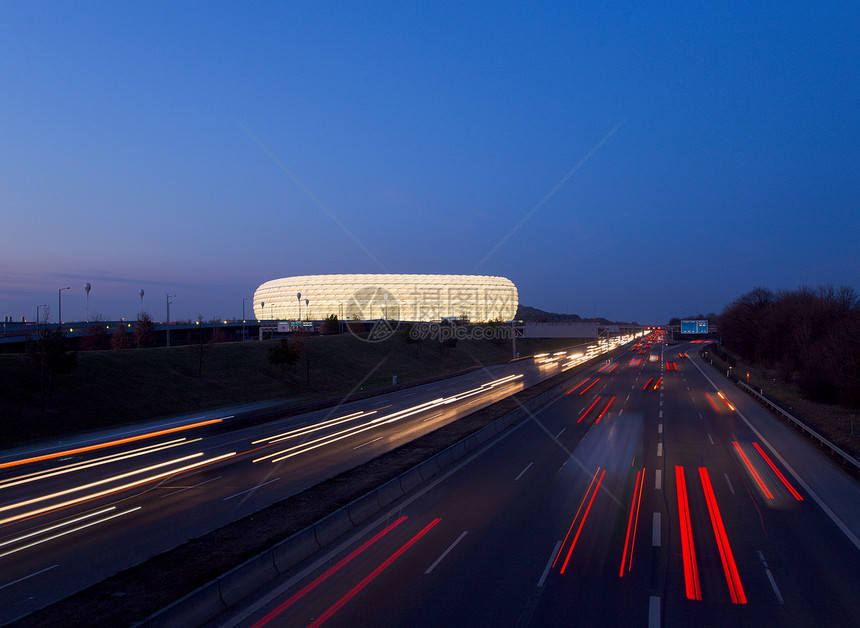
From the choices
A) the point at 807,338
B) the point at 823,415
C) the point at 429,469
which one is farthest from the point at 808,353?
the point at 429,469

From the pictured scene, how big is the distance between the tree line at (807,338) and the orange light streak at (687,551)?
79.5 ft

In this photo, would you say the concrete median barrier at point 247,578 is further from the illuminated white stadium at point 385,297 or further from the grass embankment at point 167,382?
the illuminated white stadium at point 385,297

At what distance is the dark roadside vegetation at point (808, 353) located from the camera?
31.5m

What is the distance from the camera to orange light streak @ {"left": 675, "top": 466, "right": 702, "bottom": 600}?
29.9ft

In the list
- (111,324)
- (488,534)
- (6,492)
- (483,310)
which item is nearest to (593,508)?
(488,534)

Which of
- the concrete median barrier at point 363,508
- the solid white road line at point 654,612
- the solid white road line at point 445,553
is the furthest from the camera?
the concrete median barrier at point 363,508

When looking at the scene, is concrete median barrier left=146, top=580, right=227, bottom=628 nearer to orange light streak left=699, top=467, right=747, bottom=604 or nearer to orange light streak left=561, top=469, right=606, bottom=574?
orange light streak left=561, top=469, right=606, bottom=574

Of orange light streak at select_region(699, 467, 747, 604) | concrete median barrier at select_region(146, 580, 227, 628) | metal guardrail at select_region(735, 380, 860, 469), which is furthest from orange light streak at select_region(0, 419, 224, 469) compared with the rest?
metal guardrail at select_region(735, 380, 860, 469)

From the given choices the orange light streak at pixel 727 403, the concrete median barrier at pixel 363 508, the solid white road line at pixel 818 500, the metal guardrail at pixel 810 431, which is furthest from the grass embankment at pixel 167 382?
the metal guardrail at pixel 810 431

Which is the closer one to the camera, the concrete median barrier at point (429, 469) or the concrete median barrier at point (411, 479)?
the concrete median barrier at point (411, 479)

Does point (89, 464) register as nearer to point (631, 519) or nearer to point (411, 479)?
point (411, 479)

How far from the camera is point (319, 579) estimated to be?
972 centimetres

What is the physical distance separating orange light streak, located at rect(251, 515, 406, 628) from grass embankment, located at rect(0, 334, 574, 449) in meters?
19.4

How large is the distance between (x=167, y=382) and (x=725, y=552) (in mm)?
34985
